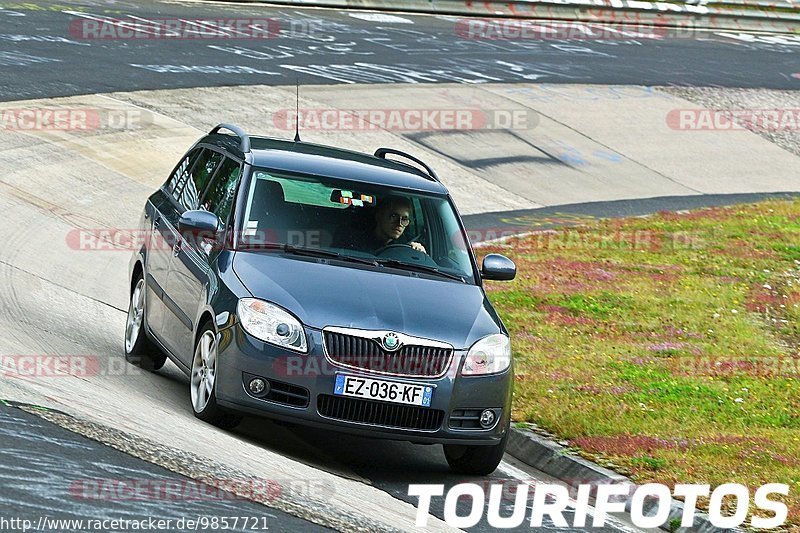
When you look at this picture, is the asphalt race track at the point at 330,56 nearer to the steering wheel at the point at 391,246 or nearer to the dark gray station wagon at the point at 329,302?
the dark gray station wagon at the point at 329,302

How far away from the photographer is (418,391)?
7883mm

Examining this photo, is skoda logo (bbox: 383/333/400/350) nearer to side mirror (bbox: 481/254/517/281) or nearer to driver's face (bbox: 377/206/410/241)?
driver's face (bbox: 377/206/410/241)

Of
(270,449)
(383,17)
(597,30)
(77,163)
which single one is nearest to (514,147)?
(77,163)

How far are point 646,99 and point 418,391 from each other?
20322mm

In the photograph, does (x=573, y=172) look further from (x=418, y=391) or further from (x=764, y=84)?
(x=418, y=391)

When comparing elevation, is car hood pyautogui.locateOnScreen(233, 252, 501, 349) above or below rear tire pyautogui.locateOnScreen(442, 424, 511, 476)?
above

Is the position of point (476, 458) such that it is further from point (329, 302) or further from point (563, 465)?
point (329, 302)

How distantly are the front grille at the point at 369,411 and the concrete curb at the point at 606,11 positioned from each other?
24614 mm

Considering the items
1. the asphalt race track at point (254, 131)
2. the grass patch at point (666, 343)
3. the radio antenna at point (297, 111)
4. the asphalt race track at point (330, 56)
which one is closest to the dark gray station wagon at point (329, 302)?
the radio antenna at point (297, 111)

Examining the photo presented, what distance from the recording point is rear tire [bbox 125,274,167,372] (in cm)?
1009

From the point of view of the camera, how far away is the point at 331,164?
941 cm

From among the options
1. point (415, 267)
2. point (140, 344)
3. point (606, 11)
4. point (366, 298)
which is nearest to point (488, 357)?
point (366, 298)

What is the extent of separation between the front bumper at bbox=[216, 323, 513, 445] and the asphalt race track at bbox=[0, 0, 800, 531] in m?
0.28

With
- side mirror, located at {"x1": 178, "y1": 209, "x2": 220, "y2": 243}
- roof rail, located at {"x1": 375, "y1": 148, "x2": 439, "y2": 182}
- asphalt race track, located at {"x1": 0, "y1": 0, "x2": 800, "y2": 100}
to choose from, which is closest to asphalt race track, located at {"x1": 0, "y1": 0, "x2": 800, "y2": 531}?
asphalt race track, located at {"x1": 0, "y1": 0, "x2": 800, "y2": 100}
